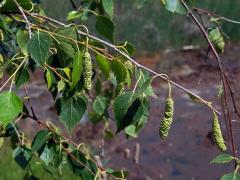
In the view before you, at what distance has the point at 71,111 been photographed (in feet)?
4.01

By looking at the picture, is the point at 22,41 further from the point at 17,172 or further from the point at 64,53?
the point at 17,172

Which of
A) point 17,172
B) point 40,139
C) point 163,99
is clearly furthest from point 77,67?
point 163,99

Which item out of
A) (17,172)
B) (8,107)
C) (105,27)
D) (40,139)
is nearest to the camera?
(8,107)

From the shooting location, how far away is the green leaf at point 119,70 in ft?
3.72

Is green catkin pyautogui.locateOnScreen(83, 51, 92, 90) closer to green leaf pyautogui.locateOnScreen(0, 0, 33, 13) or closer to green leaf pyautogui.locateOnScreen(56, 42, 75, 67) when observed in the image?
green leaf pyautogui.locateOnScreen(56, 42, 75, 67)

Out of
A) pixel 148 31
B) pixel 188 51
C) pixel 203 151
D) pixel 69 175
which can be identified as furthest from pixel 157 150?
pixel 148 31

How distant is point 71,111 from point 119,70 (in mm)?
143

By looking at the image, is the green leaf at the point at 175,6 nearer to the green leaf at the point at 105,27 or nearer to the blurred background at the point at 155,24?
the green leaf at the point at 105,27

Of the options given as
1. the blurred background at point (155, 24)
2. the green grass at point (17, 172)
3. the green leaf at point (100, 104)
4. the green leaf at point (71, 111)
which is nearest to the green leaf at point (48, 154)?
the green leaf at point (100, 104)

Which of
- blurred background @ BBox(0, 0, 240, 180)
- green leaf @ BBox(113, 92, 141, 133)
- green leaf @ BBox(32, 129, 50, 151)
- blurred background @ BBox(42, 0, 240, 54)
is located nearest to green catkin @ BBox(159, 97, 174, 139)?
green leaf @ BBox(113, 92, 141, 133)

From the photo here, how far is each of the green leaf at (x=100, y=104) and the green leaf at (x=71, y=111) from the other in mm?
660

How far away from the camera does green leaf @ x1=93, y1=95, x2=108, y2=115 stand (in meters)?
1.90

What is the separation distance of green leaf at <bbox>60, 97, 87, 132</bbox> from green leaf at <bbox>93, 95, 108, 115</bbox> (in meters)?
0.66

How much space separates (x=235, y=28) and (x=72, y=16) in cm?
509
